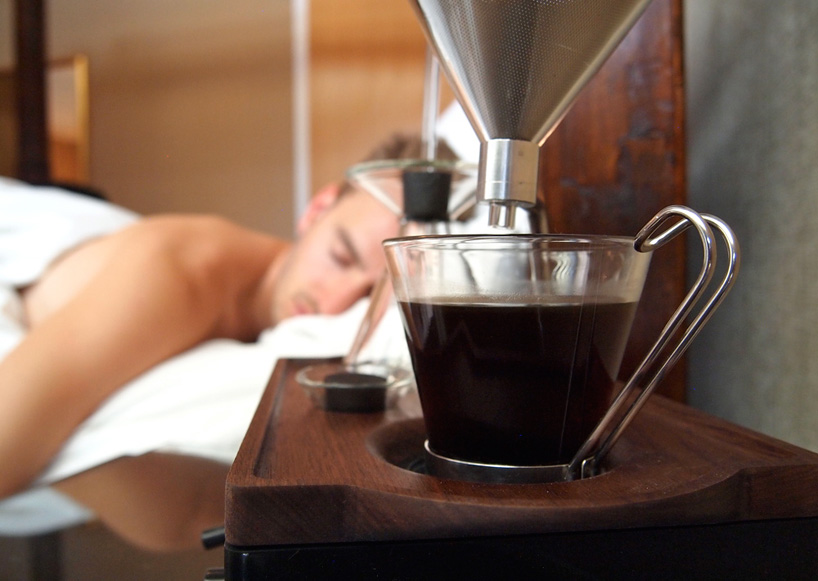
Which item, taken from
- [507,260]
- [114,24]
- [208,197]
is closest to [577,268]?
[507,260]

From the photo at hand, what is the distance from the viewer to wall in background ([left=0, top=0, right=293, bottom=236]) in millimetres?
1960

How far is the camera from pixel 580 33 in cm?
28

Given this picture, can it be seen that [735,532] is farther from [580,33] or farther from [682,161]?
[682,161]

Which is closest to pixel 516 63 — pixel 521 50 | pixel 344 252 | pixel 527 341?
pixel 521 50

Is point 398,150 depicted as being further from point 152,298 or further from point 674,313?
point 674,313

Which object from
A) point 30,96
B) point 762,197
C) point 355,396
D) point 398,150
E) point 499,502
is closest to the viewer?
point 499,502

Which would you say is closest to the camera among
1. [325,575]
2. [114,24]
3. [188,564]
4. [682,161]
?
[325,575]

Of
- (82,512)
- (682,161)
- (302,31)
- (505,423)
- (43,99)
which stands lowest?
(82,512)

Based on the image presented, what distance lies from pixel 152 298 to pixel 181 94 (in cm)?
135

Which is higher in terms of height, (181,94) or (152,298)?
(181,94)

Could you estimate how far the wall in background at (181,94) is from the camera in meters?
1.96

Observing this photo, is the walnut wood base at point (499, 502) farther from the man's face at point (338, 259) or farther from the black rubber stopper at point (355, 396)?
the man's face at point (338, 259)

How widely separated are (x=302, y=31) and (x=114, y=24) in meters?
0.54

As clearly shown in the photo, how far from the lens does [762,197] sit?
1.71ft
